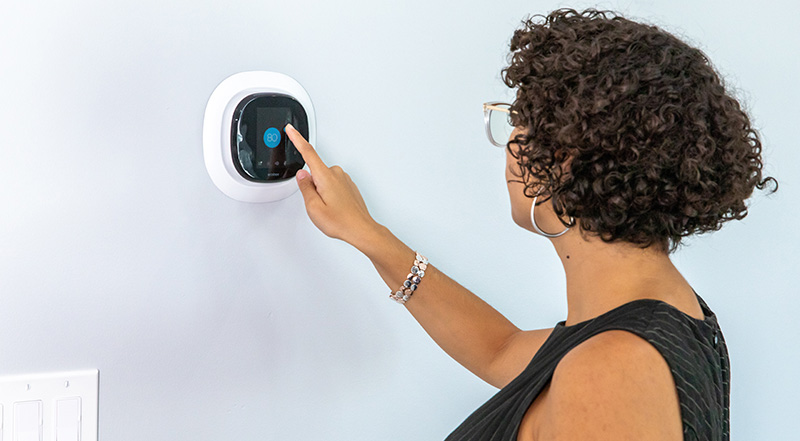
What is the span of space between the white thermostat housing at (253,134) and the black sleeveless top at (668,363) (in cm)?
40

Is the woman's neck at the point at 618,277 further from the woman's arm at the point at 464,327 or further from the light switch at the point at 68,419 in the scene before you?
the light switch at the point at 68,419

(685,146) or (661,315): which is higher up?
(685,146)

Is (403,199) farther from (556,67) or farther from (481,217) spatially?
(556,67)

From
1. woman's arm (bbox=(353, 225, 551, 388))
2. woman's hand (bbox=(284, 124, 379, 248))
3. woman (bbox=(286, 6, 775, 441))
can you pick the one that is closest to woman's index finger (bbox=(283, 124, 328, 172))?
woman's hand (bbox=(284, 124, 379, 248))

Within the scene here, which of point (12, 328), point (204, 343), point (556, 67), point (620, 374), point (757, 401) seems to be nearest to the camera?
point (620, 374)

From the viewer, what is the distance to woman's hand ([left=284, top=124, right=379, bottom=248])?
89 cm

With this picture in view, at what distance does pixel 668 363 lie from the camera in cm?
64

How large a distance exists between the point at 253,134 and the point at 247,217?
4.7 inches

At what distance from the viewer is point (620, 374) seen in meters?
0.62

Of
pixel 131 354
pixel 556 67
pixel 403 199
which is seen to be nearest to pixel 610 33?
pixel 556 67

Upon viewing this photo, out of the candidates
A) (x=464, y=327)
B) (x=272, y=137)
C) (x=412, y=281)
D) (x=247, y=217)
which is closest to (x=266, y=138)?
(x=272, y=137)

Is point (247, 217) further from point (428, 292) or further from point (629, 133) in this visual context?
point (629, 133)

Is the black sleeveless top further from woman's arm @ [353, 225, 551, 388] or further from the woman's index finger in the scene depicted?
the woman's index finger

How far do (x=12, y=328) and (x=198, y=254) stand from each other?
232 mm
